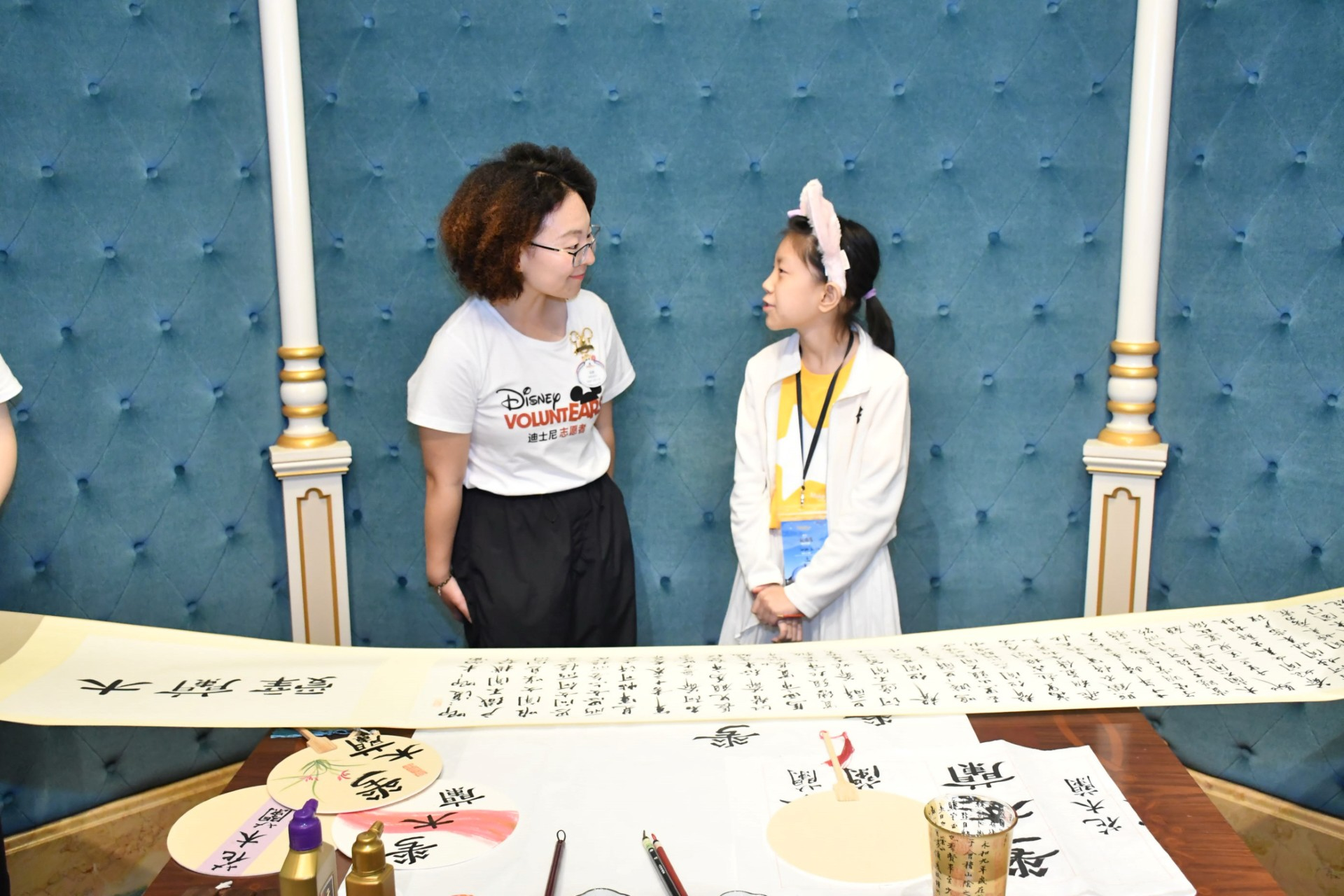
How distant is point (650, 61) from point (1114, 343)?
4.30 feet

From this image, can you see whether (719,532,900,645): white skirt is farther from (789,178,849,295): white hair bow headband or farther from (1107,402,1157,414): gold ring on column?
(1107,402,1157,414): gold ring on column

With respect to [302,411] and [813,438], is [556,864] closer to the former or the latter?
[813,438]

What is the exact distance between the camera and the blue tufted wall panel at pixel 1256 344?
8.00ft

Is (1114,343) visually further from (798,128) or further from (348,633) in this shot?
(348,633)

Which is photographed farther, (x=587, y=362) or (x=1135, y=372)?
(x=1135, y=372)

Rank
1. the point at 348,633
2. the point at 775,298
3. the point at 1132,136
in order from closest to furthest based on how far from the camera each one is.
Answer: the point at 775,298 < the point at 1132,136 < the point at 348,633

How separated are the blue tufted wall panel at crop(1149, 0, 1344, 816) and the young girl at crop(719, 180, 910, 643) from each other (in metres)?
0.77

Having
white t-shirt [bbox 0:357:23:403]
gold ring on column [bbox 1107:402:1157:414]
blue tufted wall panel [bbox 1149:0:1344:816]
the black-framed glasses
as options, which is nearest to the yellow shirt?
the black-framed glasses

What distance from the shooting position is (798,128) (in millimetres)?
2766

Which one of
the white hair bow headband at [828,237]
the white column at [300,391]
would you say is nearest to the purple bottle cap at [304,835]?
the white hair bow headband at [828,237]

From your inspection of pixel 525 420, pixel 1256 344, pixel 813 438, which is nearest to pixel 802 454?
pixel 813 438

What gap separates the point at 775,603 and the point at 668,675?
662 millimetres

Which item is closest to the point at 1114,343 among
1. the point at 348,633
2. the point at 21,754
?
the point at 348,633

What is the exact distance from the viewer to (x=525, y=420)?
2.38m
